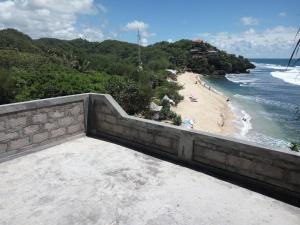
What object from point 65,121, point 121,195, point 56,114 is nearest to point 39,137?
point 56,114

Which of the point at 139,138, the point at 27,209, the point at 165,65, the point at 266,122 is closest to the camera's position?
the point at 27,209

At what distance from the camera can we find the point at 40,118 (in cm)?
630

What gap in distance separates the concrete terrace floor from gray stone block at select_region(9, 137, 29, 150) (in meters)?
0.25

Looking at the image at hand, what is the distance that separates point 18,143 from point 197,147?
3626mm

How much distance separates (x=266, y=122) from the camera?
91.8 ft

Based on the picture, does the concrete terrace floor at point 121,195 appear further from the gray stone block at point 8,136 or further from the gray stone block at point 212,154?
the gray stone block at point 8,136

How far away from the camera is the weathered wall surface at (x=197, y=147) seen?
4621mm

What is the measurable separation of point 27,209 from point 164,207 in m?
2.00

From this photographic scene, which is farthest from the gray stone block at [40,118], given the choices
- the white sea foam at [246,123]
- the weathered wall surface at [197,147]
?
the white sea foam at [246,123]

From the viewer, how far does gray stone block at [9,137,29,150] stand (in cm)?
582

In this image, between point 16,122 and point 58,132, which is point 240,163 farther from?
point 16,122

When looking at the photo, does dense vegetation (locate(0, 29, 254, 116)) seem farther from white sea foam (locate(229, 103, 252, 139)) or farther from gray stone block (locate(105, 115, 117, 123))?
gray stone block (locate(105, 115, 117, 123))

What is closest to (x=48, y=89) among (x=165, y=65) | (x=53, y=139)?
(x=53, y=139)

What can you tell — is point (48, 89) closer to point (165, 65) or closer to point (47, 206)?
point (47, 206)
